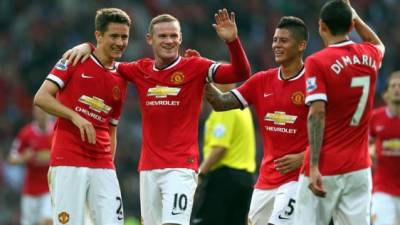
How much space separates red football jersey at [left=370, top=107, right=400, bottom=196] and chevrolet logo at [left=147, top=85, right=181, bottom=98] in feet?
14.8

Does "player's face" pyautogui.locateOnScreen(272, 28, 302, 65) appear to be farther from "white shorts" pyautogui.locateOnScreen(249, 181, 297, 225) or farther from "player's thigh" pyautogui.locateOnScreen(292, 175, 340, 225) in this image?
"player's thigh" pyautogui.locateOnScreen(292, 175, 340, 225)

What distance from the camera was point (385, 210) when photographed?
13750 millimetres

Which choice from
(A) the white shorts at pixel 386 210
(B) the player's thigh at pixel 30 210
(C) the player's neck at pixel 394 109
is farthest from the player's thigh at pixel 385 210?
(B) the player's thigh at pixel 30 210

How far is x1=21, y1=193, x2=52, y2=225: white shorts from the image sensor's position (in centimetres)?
1728

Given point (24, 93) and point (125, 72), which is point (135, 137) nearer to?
point (24, 93)

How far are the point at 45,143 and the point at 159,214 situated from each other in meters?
7.46

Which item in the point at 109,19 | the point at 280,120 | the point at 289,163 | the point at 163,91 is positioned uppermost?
the point at 109,19

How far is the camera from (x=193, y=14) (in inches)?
860

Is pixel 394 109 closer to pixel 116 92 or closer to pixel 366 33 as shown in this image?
pixel 366 33

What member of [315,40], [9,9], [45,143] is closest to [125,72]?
[45,143]

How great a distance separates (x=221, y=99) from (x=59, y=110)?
1.55 metres

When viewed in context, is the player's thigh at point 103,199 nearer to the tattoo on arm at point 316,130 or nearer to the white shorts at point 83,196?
the white shorts at point 83,196

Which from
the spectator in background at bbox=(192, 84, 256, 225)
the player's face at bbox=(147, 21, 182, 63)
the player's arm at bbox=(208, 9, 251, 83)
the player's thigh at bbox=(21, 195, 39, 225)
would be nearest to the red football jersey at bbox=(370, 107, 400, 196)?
the spectator in background at bbox=(192, 84, 256, 225)

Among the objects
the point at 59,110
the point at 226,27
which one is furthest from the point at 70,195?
the point at 226,27
